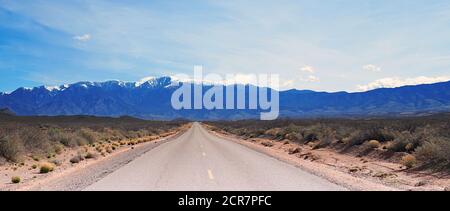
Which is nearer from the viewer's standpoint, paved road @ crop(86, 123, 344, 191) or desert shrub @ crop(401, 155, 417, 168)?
paved road @ crop(86, 123, 344, 191)

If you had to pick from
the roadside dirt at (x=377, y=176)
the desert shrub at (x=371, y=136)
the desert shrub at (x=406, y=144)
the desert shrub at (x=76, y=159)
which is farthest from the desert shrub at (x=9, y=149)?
the desert shrub at (x=371, y=136)

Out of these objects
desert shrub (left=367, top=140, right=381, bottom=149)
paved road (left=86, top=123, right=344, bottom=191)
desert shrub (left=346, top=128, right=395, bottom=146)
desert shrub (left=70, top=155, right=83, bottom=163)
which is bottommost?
desert shrub (left=70, top=155, right=83, bottom=163)

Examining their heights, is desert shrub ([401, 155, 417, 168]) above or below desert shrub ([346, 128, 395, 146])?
below

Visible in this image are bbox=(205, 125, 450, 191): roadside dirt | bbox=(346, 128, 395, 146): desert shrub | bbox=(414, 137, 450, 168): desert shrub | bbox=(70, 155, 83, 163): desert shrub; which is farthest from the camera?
bbox=(346, 128, 395, 146): desert shrub

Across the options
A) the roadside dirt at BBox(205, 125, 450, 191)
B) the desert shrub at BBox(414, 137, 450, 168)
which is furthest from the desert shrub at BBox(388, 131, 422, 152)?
the desert shrub at BBox(414, 137, 450, 168)

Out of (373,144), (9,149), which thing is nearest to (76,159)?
(9,149)

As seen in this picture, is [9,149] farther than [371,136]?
No

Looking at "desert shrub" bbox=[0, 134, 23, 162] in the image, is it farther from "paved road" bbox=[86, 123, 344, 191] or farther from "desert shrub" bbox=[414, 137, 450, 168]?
"desert shrub" bbox=[414, 137, 450, 168]

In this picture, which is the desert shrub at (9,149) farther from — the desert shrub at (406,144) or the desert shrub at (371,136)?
the desert shrub at (371,136)

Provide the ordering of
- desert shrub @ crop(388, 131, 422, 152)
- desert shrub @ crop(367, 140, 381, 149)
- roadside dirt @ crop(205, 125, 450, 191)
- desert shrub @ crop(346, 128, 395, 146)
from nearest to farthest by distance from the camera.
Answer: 1. roadside dirt @ crop(205, 125, 450, 191)
2. desert shrub @ crop(388, 131, 422, 152)
3. desert shrub @ crop(367, 140, 381, 149)
4. desert shrub @ crop(346, 128, 395, 146)

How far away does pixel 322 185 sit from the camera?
1284cm

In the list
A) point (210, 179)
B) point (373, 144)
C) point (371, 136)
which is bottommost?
point (210, 179)

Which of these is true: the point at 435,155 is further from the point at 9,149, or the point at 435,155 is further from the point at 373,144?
the point at 9,149
